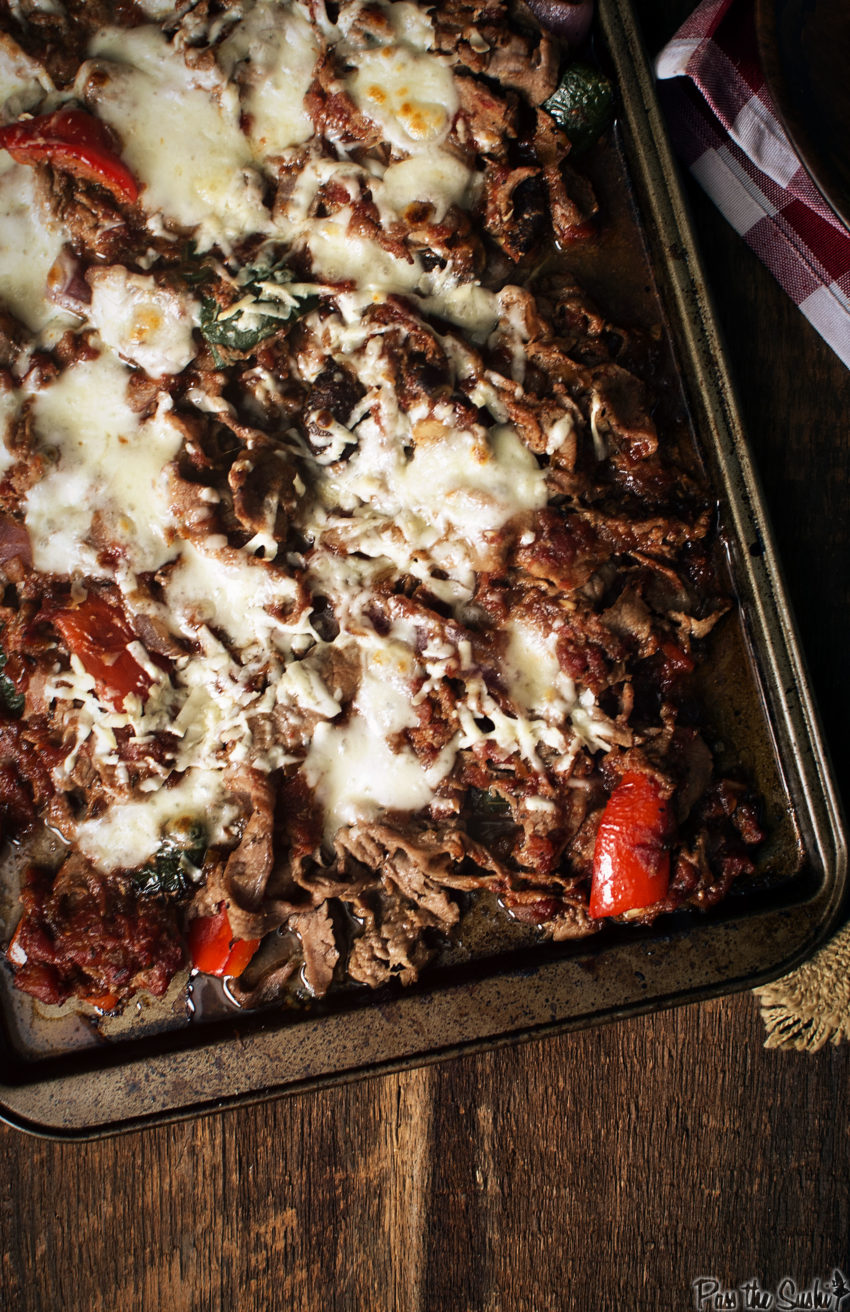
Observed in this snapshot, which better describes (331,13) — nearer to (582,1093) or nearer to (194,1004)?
(194,1004)

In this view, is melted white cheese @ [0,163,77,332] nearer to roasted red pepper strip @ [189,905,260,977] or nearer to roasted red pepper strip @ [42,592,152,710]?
roasted red pepper strip @ [42,592,152,710]

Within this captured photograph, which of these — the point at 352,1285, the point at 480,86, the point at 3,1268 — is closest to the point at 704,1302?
the point at 352,1285

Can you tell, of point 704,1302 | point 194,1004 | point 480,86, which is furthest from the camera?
point 704,1302

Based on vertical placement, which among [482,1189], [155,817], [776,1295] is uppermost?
[155,817]

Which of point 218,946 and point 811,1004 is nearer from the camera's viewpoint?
point 218,946

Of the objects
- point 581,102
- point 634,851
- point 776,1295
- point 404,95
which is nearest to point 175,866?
point 634,851

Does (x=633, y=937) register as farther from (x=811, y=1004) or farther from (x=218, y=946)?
(x=218, y=946)

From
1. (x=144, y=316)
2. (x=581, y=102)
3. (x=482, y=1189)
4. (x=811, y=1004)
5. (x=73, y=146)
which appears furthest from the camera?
(x=482, y=1189)
